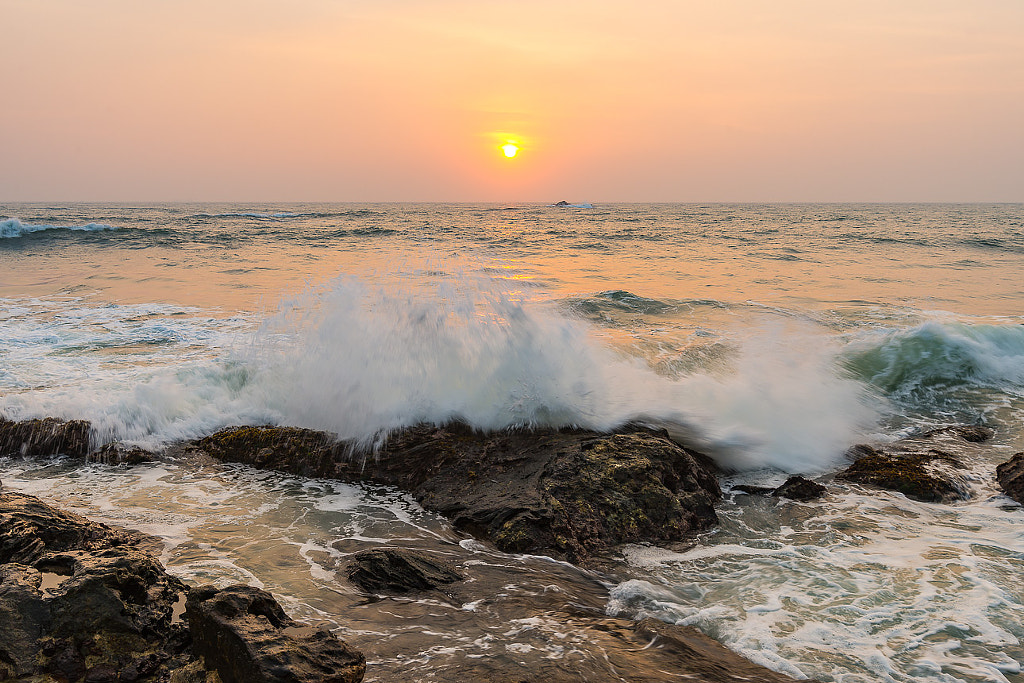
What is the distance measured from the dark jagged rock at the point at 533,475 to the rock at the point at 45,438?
935 mm

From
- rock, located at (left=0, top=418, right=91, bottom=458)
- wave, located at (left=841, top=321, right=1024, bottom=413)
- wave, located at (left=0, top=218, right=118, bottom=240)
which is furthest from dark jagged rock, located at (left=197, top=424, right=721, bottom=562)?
wave, located at (left=0, top=218, right=118, bottom=240)

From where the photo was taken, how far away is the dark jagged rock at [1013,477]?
4.51 m

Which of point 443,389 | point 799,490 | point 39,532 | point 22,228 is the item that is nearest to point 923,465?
point 799,490

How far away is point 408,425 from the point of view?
16.7 ft

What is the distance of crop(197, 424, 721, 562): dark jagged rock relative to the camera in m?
3.82

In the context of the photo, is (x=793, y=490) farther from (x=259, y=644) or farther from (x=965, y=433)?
(x=259, y=644)

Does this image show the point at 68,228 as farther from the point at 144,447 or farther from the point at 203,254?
the point at 144,447

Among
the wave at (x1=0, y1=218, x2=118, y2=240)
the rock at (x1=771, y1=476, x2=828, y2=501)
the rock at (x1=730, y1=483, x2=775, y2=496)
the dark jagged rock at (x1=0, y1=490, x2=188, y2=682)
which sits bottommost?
the rock at (x1=730, y1=483, x2=775, y2=496)

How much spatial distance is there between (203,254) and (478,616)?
22.1 meters

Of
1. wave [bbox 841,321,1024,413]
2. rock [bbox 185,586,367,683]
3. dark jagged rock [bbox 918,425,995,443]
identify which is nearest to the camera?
rock [bbox 185,586,367,683]

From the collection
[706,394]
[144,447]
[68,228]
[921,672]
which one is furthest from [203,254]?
[921,672]

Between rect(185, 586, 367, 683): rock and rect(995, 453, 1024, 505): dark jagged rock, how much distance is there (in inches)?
185

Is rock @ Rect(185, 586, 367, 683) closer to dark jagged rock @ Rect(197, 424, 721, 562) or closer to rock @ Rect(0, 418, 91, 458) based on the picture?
dark jagged rock @ Rect(197, 424, 721, 562)

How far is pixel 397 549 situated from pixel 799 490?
296 centimetres
